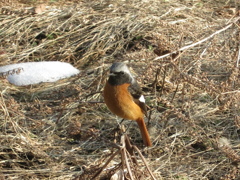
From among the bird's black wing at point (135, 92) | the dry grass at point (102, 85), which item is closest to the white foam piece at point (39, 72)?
the dry grass at point (102, 85)

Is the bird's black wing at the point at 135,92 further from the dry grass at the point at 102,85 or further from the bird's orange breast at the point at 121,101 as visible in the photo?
the dry grass at the point at 102,85

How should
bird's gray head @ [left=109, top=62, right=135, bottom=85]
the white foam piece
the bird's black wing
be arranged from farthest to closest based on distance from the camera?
the white foam piece
the bird's black wing
bird's gray head @ [left=109, top=62, right=135, bottom=85]

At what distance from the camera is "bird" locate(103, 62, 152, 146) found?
13.0 ft

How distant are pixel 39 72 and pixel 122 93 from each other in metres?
2.28

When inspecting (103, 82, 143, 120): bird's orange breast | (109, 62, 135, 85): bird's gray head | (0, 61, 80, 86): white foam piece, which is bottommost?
(0, 61, 80, 86): white foam piece

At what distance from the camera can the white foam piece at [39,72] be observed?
5.80m

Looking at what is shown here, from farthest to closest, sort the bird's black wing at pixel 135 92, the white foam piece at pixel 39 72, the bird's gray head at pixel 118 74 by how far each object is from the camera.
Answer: the white foam piece at pixel 39 72
the bird's black wing at pixel 135 92
the bird's gray head at pixel 118 74

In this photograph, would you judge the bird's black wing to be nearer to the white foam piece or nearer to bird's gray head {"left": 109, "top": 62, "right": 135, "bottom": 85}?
bird's gray head {"left": 109, "top": 62, "right": 135, "bottom": 85}

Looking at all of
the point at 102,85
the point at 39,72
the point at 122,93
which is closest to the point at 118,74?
the point at 122,93

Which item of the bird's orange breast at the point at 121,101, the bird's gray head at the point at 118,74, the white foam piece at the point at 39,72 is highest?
the bird's gray head at the point at 118,74

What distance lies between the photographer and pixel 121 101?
3979mm

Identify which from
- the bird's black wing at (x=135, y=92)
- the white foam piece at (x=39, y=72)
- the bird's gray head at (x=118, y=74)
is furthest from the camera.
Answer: the white foam piece at (x=39, y=72)

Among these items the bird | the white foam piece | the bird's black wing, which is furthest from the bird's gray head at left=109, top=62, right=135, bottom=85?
the white foam piece

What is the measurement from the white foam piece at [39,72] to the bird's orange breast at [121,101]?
206cm
